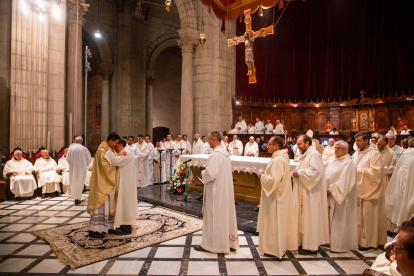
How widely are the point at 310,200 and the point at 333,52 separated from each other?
→ 1411 cm

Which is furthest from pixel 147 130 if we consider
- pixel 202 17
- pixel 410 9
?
pixel 410 9

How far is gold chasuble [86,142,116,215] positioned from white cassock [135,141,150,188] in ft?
14.2

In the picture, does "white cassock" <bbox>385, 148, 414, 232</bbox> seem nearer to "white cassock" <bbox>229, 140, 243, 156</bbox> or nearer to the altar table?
the altar table

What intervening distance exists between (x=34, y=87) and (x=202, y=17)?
7209mm

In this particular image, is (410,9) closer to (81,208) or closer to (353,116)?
(353,116)

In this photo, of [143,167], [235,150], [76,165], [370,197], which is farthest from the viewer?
[235,150]

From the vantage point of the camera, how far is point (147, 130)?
16.7m

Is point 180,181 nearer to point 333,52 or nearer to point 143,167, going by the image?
point 143,167

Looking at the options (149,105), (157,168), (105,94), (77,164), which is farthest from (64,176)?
(149,105)

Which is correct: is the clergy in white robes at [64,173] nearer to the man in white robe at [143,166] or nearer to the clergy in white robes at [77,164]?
the clergy in white robes at [77,164]

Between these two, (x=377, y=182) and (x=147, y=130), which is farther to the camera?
(x=147, y=130)

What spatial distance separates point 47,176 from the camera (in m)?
7.52

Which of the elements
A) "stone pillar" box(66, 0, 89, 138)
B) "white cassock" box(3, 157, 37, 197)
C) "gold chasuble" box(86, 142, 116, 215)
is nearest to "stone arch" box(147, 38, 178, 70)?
"stone pillar" box(66, 0, 89, 138)

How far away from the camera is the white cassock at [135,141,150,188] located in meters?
8.75
